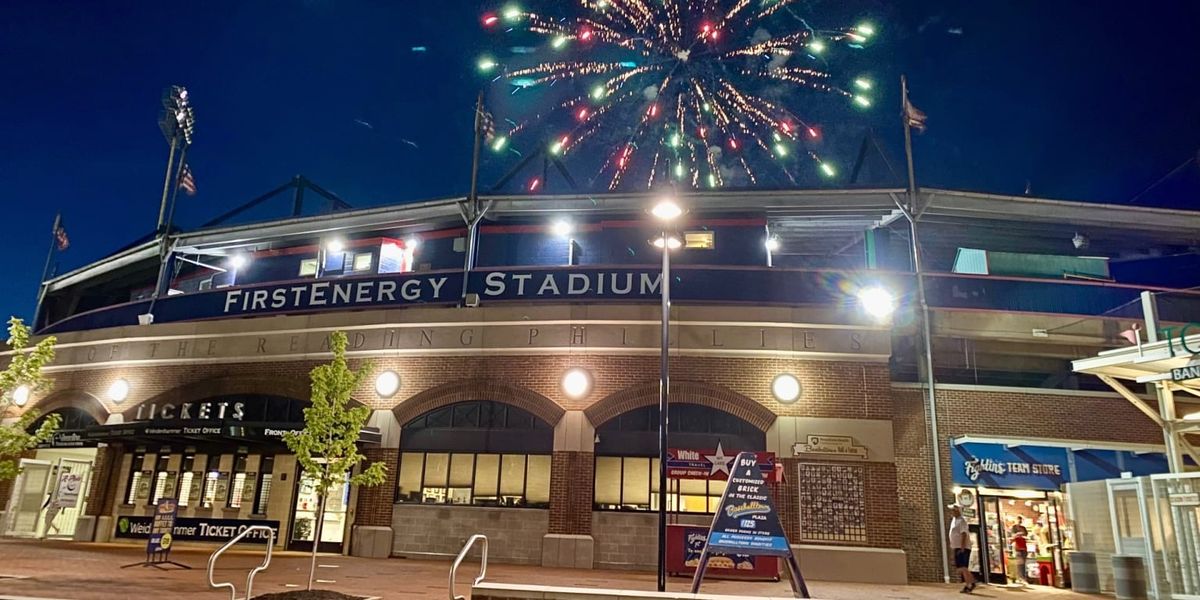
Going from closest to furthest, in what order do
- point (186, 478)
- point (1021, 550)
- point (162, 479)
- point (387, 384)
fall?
point (1021, 550), point (387, 384), point (186, 478), point (162, 479)

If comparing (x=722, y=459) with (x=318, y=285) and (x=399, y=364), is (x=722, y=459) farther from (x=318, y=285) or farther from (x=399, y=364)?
(x=318, y=285)

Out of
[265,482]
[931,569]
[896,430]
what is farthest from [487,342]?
[931,569]

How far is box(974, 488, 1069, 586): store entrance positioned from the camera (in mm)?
18328

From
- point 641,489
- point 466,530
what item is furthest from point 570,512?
point 466,530

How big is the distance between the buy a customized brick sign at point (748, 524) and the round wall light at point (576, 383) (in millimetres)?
7413

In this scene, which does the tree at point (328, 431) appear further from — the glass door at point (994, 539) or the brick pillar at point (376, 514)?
the glass door at point (994, 539)

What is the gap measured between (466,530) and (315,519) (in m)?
4.73

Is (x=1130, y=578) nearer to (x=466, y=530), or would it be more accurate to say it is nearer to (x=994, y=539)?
(x=994, y=539)

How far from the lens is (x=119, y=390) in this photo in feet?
78.5

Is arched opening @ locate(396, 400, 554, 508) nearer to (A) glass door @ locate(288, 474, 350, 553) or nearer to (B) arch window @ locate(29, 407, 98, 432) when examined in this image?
(A) glass door @ locate(288, 474, 350, 553)

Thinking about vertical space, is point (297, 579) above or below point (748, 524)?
below

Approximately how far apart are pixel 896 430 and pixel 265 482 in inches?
688

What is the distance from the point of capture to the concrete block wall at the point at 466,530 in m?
18.7

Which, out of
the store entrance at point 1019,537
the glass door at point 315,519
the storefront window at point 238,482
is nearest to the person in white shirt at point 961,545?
the store entrance at point 1019,537
